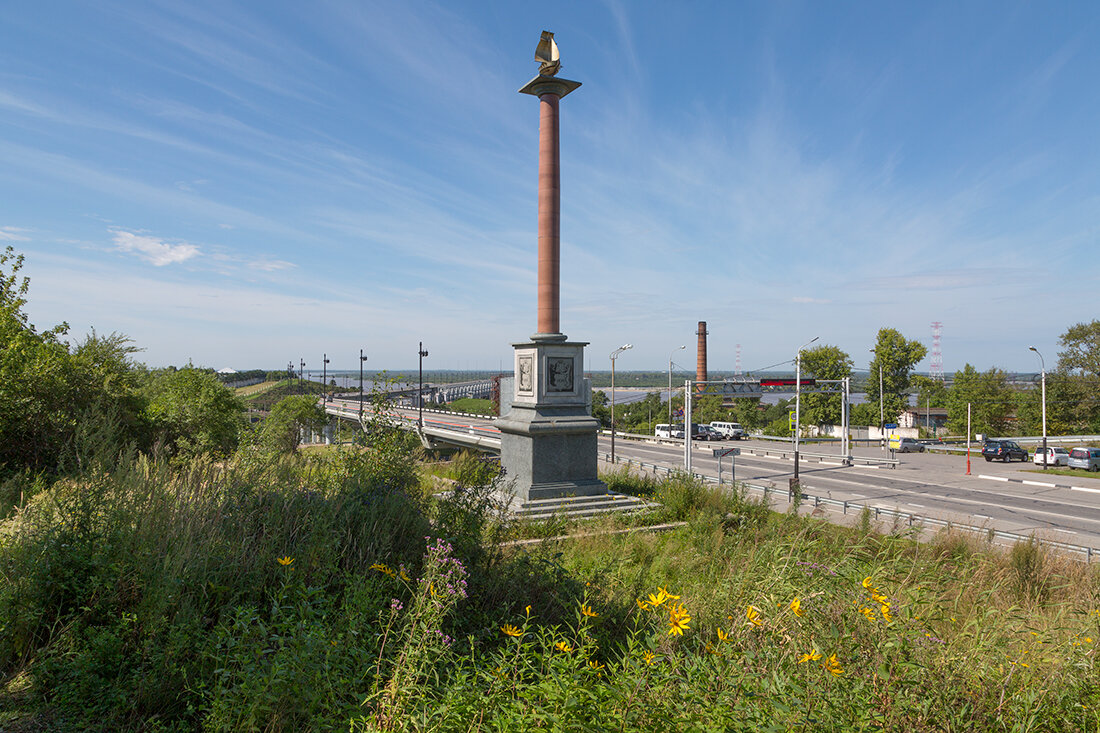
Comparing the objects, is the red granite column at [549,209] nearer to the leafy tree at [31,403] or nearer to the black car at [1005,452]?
the leafy tree at [31,403]

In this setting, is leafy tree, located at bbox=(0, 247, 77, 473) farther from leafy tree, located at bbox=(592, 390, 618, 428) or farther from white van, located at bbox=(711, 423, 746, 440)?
leafy tree, located at bbox=(592, 390, 618, 428)

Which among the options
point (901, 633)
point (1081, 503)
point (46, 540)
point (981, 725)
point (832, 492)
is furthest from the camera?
point (832, 492)

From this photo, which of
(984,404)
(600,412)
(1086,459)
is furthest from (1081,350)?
(600,412)

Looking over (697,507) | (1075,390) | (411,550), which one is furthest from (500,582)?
(1075,390)

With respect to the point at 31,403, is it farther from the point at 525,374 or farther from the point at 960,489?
the point at 960,489

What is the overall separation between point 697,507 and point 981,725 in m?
9.95

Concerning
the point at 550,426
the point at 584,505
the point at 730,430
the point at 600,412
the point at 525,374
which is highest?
the point at 525,374

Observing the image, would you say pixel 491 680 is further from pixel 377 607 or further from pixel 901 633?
pixel 901 633

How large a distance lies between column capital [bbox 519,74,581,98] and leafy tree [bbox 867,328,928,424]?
59380 mm

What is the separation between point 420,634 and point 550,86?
16.1 meters

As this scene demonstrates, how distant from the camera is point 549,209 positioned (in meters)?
16.6

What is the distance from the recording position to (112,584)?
397 cm

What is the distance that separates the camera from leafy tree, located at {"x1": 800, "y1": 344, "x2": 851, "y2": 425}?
64.4 m

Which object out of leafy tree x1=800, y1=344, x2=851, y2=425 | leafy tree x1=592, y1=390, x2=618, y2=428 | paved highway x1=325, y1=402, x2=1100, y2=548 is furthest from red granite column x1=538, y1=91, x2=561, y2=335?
leafy tree x1=592, y1=390, x2=618, y2=428
